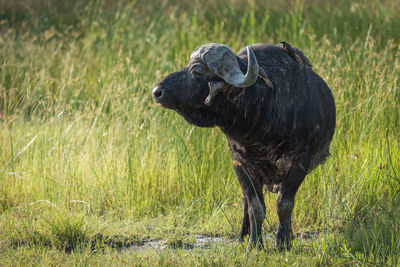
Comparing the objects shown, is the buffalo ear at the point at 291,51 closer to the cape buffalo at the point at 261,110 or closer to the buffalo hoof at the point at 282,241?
the cape buffalo at the point at 261,110

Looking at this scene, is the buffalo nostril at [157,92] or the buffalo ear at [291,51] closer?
the buffalo nostril at [157,92]

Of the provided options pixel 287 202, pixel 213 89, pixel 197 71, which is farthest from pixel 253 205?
pixel 197 71

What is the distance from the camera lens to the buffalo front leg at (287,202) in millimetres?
4375

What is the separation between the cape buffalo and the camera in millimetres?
3982

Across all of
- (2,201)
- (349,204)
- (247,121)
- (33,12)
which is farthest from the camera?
(33,12)

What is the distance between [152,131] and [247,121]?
2.34 m

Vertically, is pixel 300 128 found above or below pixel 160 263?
above

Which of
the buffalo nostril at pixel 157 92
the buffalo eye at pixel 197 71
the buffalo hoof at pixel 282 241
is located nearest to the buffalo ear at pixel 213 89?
the buffalo eye at pixel 197 71

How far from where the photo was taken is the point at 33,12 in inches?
503

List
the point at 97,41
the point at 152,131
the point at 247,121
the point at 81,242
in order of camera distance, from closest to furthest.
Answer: the point at 247,121 < the point at 81,242 < the point at 152,131 < the point at 97,41

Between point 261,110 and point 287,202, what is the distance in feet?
2.48

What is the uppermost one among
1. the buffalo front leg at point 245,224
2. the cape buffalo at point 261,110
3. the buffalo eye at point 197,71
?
the buffalo eye at point 197,71

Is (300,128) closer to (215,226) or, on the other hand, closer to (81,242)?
(215,226)

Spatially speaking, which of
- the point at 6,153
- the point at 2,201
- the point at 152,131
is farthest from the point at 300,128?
the point at 6,153
